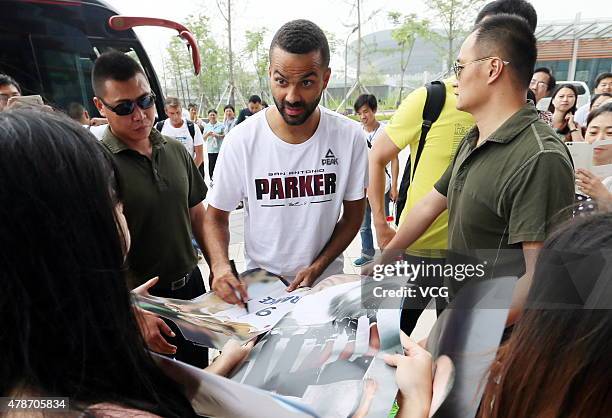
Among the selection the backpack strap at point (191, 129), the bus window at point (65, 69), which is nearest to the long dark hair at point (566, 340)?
the backpack strap at point (191, 129)

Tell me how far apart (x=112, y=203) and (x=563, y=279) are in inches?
26.5

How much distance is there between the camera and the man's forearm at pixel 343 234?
1.55 meters

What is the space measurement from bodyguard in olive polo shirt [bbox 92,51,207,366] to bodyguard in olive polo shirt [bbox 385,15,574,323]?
940 mm

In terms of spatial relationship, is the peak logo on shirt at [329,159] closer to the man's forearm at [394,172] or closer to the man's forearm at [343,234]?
the man's forearm at [343,234]

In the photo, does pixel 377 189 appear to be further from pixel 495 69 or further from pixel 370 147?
pixel 370 147

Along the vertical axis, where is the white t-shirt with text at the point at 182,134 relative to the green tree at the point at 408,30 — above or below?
→ below

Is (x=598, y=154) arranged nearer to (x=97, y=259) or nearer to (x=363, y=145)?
(x=363, y=145)

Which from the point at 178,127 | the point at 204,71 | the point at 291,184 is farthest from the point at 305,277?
the point at 204,71

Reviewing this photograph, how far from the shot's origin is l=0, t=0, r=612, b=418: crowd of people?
530 mm

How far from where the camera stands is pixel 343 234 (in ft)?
5.26

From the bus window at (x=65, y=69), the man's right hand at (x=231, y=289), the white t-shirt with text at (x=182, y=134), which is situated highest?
the bus window at (x=65, y=69)

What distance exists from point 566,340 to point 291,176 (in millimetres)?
1091

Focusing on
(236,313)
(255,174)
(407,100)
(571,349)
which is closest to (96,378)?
(236,313)

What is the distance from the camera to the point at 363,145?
159 cm
